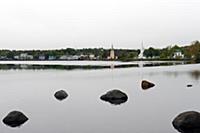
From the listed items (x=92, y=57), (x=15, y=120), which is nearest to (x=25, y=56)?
(x=92, y=57)

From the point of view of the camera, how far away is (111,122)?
19750 millimetres

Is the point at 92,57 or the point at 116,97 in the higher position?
the point at 116,97

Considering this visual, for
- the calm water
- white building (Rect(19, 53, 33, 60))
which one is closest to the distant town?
white building (Rect(19, 53, 33, 60))

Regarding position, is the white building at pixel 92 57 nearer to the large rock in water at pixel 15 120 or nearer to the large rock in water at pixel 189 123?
the large rock in water at pixel 15 120

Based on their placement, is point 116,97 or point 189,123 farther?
point 116,97

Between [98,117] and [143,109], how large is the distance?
3.57 metres

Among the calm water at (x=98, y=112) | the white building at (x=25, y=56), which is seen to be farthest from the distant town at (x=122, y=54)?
the calm water at (x=98, y=112)

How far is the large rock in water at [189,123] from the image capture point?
17.4 meters

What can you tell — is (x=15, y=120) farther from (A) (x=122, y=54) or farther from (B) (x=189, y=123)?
(A) (x=122, y=54)

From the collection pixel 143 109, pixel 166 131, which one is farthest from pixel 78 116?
pixel 166 131

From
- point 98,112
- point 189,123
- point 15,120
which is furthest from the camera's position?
point 98,112

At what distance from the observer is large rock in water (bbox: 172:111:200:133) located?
1735 cm

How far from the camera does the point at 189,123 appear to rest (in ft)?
57.9

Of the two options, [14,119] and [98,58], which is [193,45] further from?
[14,119]
